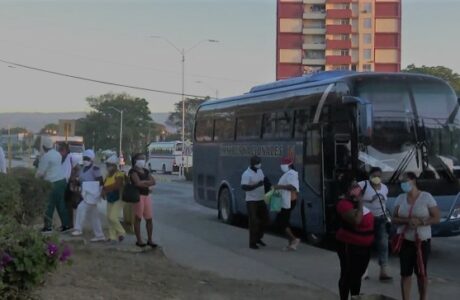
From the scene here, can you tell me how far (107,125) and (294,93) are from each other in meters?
109

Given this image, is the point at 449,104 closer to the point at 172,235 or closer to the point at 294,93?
the point at 294,93

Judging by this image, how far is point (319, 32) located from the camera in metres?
87.8

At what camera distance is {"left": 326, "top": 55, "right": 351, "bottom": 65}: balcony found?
287 feet

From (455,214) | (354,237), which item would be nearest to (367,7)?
(455,214)

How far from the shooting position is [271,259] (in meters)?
11.5

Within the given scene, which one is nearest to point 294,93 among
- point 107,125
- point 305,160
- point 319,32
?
point 305,160

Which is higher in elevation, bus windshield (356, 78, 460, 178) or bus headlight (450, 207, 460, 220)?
bus windshield (356, 78, 460, 178)

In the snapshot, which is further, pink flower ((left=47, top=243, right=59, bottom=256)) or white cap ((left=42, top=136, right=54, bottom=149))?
white cap ((left=42, top=136, right=54, bottom=149))

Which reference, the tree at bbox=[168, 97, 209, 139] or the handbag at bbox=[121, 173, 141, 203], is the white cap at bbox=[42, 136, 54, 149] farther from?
the tree at bbox=[168, 97, 209, 139]

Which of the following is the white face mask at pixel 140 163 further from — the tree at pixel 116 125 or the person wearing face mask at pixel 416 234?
the tree at pixel 116 125

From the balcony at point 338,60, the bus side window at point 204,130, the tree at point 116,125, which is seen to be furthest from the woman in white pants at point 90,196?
the tree at point 116,125

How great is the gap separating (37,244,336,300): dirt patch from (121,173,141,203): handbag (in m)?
1.23

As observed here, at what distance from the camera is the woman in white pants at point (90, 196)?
12.1 metres

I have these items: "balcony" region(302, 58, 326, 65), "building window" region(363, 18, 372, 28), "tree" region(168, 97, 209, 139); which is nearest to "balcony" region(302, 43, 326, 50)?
"balcony" region(302, 58, 326, 65)
